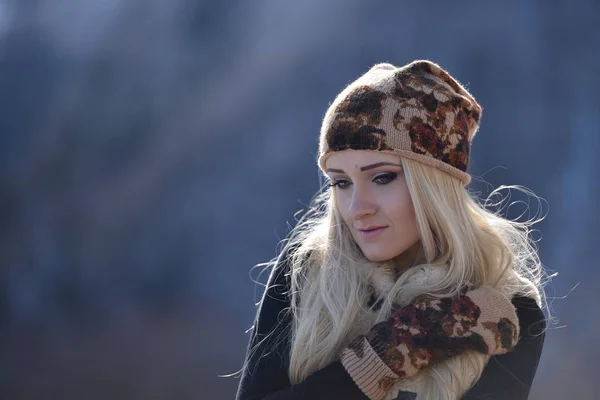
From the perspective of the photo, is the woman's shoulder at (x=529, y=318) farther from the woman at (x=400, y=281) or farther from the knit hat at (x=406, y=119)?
the knit hat at (x=406, y=119)

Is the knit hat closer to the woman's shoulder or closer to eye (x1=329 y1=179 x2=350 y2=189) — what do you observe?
eye (x1=329 y1=179 x2=350 y2=189)

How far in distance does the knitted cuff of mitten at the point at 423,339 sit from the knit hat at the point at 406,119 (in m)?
0.34

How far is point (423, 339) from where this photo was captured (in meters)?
1.62

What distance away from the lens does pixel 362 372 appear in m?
1.62

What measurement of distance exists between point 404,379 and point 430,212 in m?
0.37

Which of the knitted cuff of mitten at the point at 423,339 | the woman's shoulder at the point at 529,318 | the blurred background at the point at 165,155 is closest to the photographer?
the knitted cuff of mitten at the point at 423,339

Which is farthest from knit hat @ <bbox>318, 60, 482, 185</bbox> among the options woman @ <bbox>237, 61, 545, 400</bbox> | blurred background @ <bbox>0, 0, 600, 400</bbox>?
blurred background @ <bbox>0, 0, 600, 400</bbox>

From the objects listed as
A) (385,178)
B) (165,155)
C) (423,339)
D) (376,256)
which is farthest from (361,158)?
(165,155)

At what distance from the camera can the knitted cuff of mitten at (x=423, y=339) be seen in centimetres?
162

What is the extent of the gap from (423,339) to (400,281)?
0.72 ft

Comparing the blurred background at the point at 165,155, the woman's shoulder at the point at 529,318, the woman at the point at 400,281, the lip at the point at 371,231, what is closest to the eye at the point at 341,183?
the woman at the point at 400,281

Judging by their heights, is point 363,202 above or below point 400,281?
above

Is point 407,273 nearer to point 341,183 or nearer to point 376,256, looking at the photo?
point 376,256

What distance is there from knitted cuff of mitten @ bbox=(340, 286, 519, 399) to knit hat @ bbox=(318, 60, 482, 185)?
0.34 meters
